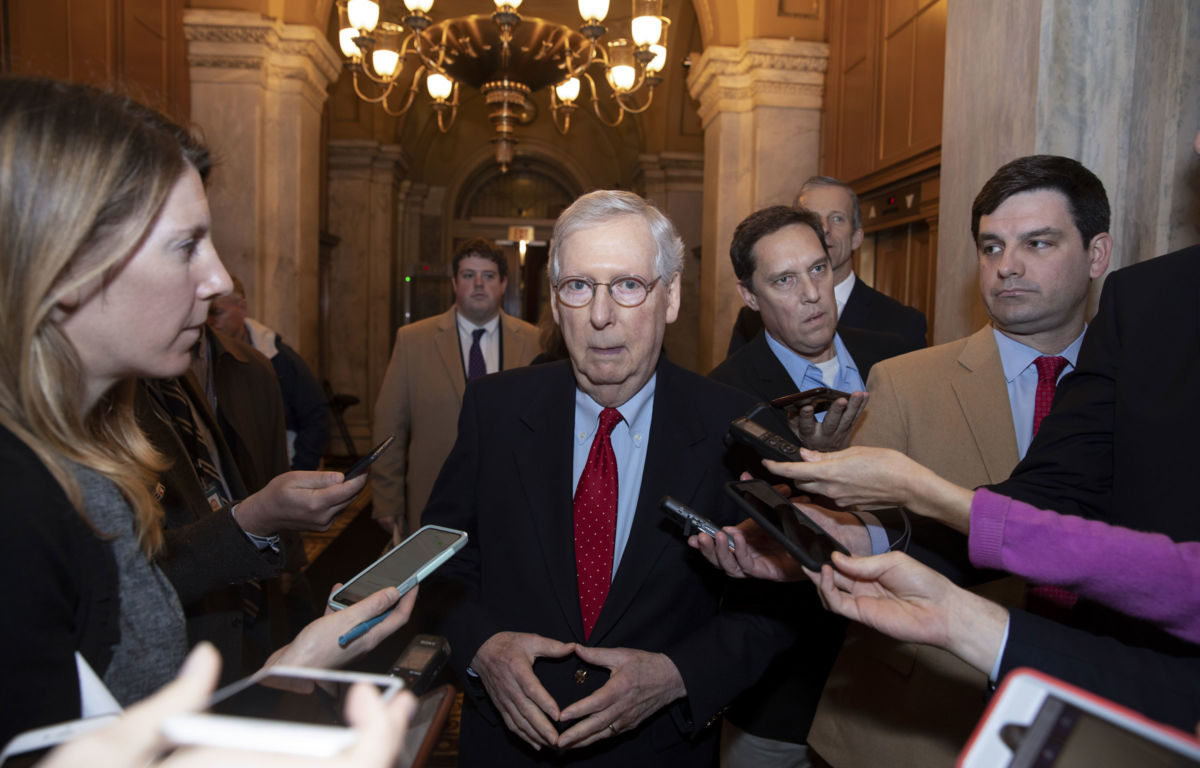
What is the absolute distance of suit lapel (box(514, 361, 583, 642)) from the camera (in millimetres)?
1658

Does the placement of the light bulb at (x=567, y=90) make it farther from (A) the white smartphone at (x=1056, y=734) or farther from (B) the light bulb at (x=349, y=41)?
(A) the white smartphone at (x=1056, y=734)

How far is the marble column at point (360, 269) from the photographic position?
38.7ft

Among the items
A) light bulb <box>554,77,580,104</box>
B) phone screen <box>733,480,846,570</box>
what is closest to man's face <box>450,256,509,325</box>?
phone screen <box>733,480,846,570</box>

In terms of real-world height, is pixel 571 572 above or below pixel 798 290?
below

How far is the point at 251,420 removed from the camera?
318cm

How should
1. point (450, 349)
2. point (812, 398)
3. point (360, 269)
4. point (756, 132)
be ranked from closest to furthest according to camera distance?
point (812, 398), point (450, 349), point (756, 132), point (360, 269)

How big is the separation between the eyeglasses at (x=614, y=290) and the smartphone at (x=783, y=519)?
0.53 meters

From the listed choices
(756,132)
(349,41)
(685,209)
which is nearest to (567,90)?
(756,132)

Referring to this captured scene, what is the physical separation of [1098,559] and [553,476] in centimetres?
108

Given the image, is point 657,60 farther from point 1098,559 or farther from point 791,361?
point 1098,559

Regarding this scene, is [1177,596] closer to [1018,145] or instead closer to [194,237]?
[194,237]

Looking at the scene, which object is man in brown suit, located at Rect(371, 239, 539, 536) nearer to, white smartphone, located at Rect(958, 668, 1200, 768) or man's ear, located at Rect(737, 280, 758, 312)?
man's ear, located at Rect(737, 280, 758, 312)

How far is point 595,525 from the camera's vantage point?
5.66 ft

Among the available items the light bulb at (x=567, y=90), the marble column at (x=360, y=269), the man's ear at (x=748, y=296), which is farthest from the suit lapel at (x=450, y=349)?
the marble column at (x=360, y=269)
